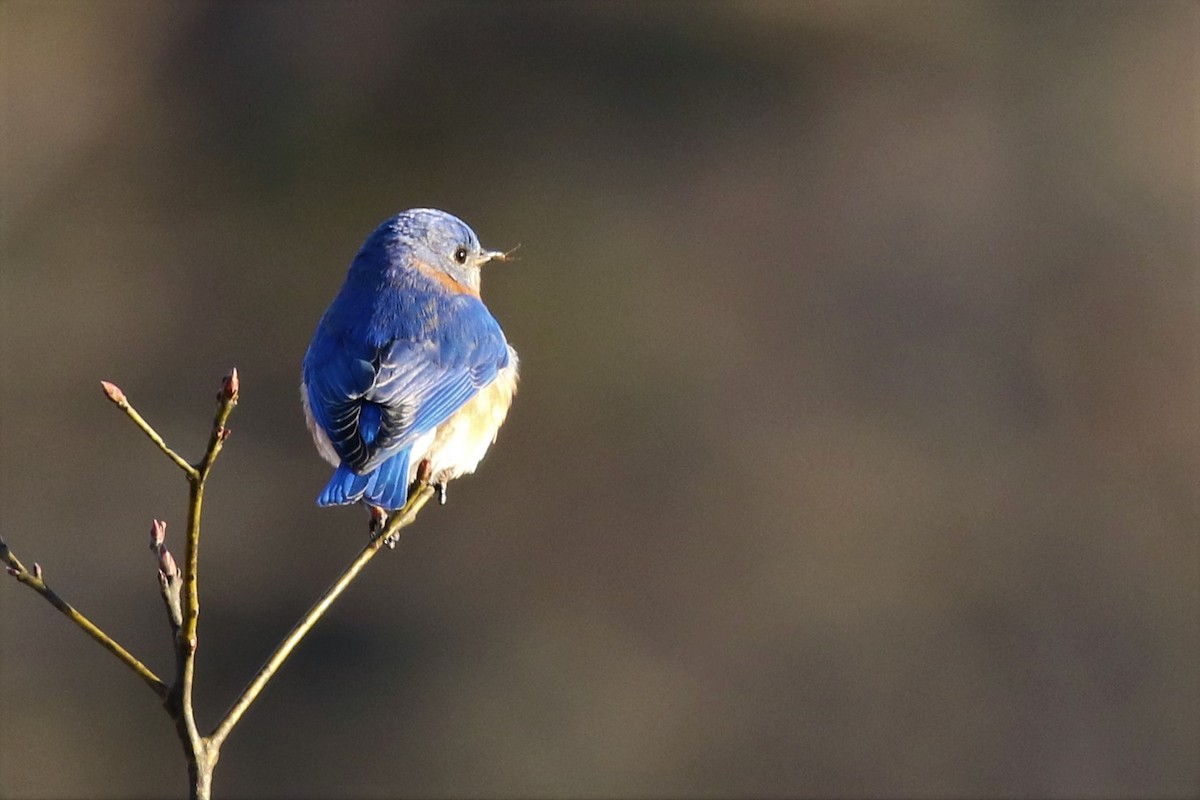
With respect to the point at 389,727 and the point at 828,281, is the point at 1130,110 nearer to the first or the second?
the point at 828,281

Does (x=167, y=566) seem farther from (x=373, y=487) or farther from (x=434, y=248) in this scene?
(x=434, y=248)

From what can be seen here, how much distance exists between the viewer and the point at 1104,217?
1022 cm

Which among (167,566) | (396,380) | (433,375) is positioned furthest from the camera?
(433,375)

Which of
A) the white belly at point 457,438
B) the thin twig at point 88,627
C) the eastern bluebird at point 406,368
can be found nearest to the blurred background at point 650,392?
the eastern bluebird at point 406,368

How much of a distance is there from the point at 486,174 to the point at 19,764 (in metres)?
4.77

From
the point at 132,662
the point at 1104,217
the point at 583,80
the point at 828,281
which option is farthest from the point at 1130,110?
the point at 132,662

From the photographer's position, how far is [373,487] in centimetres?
352

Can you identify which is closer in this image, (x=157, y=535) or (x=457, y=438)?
(x=157, y=535)

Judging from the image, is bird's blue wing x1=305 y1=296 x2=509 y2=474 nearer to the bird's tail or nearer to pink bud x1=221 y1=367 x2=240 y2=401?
the bird's tail

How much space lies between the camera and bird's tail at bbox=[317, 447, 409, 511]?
3.45 meters

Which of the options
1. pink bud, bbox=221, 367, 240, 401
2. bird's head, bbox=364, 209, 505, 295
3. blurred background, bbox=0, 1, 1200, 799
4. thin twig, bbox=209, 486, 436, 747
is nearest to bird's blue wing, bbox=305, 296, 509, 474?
bird's head, bbox=364, 209, 505, 295

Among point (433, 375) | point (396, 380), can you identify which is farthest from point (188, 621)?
point (433, 375)

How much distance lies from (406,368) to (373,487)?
54cm

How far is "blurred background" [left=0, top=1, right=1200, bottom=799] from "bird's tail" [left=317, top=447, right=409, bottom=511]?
556 centimetres
